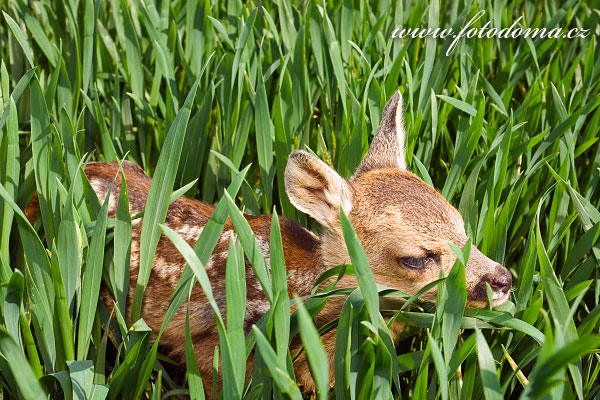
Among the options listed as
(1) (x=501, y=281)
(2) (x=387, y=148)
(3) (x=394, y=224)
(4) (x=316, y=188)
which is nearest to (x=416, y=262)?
(3) (x=394, y=224)

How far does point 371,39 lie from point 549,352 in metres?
2.20

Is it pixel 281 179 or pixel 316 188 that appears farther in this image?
pixel 281 179

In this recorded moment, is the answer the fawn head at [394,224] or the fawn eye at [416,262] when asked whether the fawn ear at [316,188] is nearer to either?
the fawn head at [394,224]

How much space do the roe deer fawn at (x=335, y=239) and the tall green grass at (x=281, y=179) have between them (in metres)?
0.10

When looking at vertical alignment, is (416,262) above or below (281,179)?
below

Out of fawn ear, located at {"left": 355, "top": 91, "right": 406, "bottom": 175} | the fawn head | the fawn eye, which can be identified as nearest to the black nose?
the fawn head

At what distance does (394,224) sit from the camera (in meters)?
2.55

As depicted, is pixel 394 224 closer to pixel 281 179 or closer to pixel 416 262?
pixel 416 262

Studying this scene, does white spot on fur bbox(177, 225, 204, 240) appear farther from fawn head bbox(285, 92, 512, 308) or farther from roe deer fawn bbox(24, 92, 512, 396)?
fawn head bbox(285, 92, 512, 308)

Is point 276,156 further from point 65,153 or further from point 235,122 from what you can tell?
point 65,153

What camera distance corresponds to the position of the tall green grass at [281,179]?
6.36ft

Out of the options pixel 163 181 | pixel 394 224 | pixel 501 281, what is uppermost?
pixel 163 181

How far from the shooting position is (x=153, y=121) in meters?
3.33

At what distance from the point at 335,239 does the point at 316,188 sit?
0.20 meters
